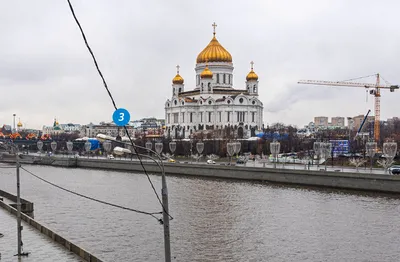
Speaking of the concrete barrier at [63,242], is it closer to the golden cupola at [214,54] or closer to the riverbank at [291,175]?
the riverbank at [291,175]

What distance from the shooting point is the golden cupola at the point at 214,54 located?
67.8 metres

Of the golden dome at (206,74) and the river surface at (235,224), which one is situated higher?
the golden dome at (206,74)

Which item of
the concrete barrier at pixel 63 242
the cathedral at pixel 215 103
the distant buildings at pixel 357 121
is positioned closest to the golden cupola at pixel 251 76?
the cathedral at pixel 215 103

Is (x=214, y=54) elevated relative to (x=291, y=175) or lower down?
elevated

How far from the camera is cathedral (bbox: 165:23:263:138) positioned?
6606cm

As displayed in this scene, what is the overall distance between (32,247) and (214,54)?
187ft

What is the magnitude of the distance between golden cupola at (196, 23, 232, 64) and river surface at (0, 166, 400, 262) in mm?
41092

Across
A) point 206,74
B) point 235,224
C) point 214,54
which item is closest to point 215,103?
point 206,74

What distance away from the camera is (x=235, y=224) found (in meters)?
18.0

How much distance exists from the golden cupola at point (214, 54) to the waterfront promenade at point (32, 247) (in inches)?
2143

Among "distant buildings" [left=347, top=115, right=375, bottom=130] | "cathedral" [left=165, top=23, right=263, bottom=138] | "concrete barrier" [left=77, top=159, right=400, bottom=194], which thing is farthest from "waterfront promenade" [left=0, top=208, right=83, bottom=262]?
"distant buildings" [left=347, top=115, right=375, bottom=130]

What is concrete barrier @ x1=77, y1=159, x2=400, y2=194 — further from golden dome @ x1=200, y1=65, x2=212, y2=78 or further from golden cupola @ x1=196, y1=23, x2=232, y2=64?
golden cupola @ x1=196, y1=23, x2=232, y2=64

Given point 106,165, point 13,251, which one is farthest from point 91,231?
point 106,165

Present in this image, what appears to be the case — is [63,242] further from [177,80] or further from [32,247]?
[177,80]
